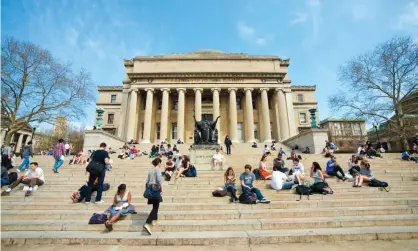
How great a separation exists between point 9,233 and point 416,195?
1104cm

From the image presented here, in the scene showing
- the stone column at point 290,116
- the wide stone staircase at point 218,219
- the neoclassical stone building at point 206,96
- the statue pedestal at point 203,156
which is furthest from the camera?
the neoclassical stone building at point 206,96

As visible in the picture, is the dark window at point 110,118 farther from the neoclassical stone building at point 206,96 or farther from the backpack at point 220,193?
the backpack at point 220,193

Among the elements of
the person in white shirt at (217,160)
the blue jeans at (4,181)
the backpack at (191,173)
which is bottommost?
the blue jeans at (4,181)

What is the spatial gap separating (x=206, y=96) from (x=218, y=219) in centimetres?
2821

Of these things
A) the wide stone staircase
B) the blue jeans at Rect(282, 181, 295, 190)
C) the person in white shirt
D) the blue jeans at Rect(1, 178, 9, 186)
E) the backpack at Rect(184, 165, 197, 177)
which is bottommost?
the wide stone staircase

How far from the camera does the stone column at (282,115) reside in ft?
91.6

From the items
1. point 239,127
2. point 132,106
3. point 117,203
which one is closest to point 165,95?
point 132,106

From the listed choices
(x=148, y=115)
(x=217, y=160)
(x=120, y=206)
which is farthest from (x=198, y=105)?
(x=120, y=206)

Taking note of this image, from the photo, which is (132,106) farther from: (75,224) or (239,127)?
(75,224)

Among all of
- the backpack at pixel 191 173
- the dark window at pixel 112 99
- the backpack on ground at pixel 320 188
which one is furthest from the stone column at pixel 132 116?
the backpack on ground at pixel 320 188

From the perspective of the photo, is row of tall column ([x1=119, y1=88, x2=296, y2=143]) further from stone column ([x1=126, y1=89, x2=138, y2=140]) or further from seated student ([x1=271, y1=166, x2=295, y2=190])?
seated student ([x1=271, y1=166, x2=295, y2=190])

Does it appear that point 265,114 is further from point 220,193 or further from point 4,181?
point 4,181

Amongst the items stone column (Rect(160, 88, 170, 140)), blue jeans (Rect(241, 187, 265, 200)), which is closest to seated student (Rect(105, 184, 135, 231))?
blue jeans (Rect(241, 187, 265, 200))

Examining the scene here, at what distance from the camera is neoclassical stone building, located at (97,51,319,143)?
2830cm
